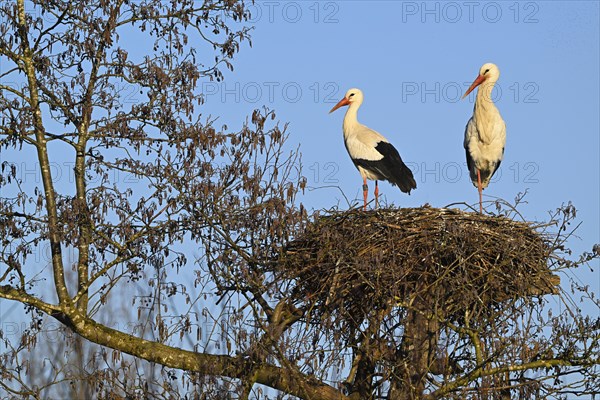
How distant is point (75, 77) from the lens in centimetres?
885

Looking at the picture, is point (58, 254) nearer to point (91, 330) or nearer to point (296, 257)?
point (91, 330)

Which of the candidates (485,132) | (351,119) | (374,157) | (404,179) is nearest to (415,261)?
(404,179)

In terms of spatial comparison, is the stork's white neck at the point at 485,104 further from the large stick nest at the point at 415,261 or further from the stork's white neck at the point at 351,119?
the large stick nest at the point at 415,261

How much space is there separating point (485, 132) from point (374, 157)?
4.79ft

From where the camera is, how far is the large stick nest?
853cm

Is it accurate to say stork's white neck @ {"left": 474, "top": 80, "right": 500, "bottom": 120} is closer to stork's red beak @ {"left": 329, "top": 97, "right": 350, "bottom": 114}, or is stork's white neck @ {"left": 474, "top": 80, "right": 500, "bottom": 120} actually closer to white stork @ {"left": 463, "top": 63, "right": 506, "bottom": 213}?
white stork @ {"left": 463, "top": 63, "right": 506, "bottom": 213}

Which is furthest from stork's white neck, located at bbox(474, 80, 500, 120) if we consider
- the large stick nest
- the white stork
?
the large stick nest

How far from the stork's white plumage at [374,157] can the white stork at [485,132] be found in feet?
3.81

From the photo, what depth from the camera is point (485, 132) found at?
42.8 feet

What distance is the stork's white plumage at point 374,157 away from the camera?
40.0 ft

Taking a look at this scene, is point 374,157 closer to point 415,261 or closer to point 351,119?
point 351,119

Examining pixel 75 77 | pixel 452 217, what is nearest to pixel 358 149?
pixel 452 217

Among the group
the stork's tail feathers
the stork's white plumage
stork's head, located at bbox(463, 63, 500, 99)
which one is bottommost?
the stork's tail feathers

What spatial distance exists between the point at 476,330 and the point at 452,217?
5.52 ft
